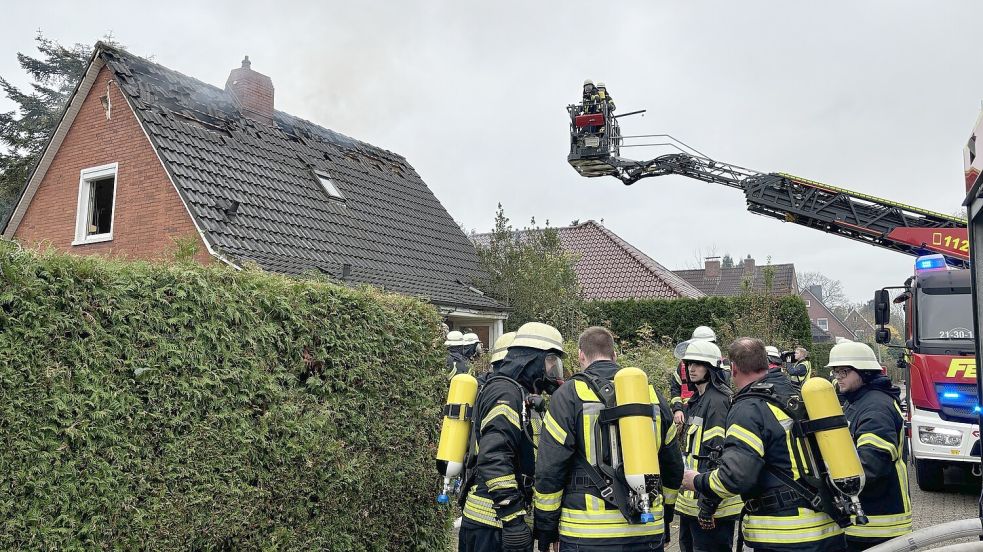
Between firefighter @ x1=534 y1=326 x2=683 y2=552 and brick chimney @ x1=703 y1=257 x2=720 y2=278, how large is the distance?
167 ft

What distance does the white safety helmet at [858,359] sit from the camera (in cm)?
470

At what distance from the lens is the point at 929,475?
387 inches

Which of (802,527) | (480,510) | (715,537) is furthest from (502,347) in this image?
(802,527)

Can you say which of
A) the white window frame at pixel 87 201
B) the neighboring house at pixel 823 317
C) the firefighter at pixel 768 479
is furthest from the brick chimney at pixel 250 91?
the neighboring house at pixel 823 317

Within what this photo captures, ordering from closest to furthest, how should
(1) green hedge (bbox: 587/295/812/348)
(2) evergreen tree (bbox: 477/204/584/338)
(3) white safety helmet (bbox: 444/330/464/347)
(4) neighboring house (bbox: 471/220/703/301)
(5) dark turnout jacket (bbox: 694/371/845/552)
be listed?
(5) dark turnout jacket (bbox: 694/371/845/552), (3) white safety helmet (bbox: 444/330/464/347), (2) evergreen tree (bbox: 477/204/584/338), (1) green hedge (bbox: 587/295/812/348), (4) neighboring house (bbox: 471/220/703/301)

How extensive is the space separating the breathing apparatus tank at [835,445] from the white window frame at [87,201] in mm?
12778

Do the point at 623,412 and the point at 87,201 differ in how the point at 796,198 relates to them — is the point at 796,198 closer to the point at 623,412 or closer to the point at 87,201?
the point at 623,412

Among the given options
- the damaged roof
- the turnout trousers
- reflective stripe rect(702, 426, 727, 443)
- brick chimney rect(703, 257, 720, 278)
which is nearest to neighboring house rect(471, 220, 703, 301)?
the damaged roof

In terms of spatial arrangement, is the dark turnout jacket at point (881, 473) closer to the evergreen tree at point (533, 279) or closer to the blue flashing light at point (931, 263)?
the blue flashing light at point (931, 263)

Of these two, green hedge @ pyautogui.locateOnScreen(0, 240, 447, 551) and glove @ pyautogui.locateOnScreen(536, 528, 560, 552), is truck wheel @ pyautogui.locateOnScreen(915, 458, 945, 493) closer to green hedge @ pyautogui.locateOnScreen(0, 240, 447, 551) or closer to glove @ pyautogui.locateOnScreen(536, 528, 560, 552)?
green hedge @ pyautogui.locateOnScreen(0, 240, 447, 551)

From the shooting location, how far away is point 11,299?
3.73 meters

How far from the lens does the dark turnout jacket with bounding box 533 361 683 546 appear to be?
12.7 ft

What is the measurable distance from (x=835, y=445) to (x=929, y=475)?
741cm

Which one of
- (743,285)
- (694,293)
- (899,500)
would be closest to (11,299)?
(899,500)
